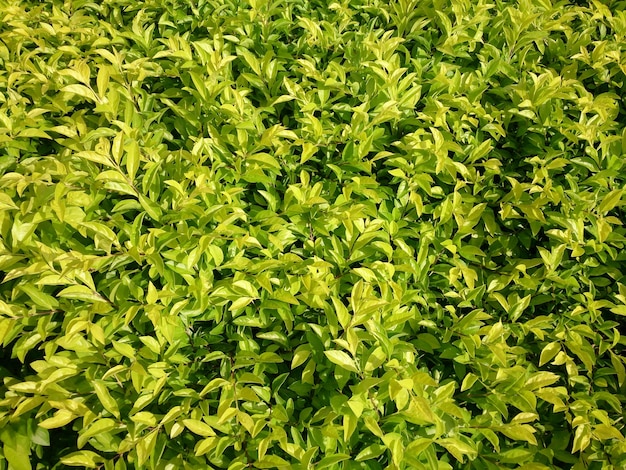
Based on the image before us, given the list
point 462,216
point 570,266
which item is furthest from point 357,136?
point 570,266

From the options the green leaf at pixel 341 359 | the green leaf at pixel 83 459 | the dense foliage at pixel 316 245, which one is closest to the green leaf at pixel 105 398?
the dense foliage at pixel 316 245

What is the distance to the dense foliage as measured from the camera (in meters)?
1.62

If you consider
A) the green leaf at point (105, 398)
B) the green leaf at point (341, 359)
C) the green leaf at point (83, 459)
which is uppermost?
the green leaf at point (341, 359)

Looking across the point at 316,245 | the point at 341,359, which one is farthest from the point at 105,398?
the point at 316,245

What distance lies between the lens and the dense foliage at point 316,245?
1621mm

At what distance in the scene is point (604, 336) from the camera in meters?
1.98

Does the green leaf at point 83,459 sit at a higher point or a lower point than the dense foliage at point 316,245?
lower

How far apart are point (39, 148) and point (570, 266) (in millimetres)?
2227

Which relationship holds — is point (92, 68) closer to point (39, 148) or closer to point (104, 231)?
point (39, 148)

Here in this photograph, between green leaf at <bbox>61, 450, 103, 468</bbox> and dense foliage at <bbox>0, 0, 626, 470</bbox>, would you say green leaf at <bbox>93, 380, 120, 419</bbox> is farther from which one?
green leaf at <bbox>61, 450, 103, 468</bbox>

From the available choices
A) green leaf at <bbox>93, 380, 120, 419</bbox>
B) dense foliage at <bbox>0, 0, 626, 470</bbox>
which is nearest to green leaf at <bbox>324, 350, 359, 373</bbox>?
dense foliage at <bbox>0, 0, 626, 470</bbox>

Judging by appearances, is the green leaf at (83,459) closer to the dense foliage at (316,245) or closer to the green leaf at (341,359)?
the dense foliage at (316,245)

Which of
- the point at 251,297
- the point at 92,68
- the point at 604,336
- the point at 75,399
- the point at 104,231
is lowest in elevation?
the point at 75,399

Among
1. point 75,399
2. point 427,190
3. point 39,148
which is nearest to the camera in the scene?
point 75,399
